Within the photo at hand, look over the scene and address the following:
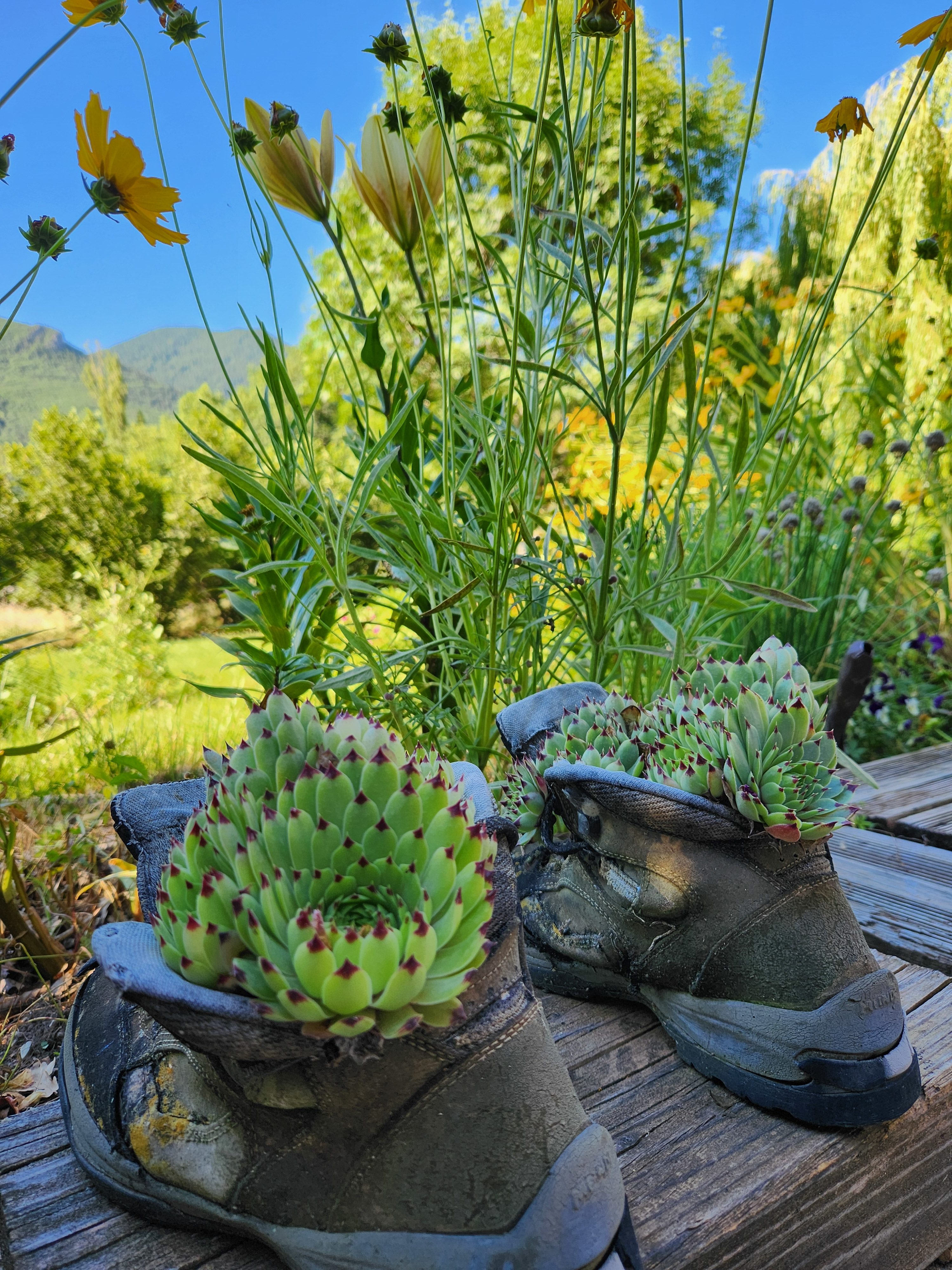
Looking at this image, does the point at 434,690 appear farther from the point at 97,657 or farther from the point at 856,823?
the point at 97,657

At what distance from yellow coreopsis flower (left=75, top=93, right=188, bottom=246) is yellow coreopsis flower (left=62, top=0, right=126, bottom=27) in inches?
3.8

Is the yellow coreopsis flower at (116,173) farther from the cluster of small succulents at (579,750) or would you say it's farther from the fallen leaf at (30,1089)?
the fallen leaf at (30,1089)

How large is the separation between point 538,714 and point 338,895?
0.61 metres

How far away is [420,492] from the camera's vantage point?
4.08 ft

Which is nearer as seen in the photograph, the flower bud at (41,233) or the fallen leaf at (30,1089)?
the flower bud at (41,233)

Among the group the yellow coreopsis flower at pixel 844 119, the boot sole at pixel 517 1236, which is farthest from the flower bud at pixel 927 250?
the boot sole at pixel 517 1236

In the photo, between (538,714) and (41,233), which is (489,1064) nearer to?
(538,714)

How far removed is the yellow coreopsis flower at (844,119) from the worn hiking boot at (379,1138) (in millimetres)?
1073

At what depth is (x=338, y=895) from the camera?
502mm

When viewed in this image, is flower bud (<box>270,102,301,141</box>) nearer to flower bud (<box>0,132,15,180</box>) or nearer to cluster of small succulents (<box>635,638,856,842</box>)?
flower bud (<box>0,132,15,180</box>)

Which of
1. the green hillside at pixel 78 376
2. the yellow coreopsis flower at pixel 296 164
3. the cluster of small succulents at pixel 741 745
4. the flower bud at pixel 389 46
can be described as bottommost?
the cluster of small succulents at pixel 741 745

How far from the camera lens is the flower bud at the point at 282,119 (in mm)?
1034

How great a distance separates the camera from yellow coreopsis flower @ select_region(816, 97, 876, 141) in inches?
41.1

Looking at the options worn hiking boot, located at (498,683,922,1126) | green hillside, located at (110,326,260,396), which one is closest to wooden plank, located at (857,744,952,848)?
worn hiking boot, located at (498,683,922,1126)
